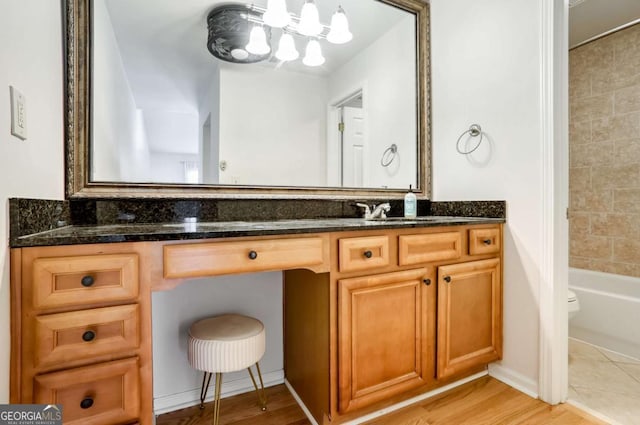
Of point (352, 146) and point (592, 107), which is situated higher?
point (592, 107)

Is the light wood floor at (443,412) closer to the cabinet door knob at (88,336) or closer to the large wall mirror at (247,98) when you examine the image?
the cabinet door knob at (88,336)

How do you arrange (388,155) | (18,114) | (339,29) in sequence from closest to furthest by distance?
(18,114)
(339,29)
(388,155)

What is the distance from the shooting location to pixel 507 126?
5.47 ft

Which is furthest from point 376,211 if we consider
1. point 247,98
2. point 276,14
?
point 276,14

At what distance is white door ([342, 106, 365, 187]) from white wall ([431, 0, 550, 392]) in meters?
0.55

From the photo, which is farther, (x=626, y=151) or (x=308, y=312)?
(x=626, y=151)

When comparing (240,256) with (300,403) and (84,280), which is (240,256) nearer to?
(84,280)

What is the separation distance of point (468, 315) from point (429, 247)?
0.44 meters

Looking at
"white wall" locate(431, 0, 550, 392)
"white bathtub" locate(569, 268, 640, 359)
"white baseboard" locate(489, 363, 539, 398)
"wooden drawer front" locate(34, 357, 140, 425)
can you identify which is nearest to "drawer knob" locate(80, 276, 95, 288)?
"wooden drawer front" locate(34, 357, 140, 425)

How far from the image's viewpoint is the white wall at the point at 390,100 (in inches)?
78.2

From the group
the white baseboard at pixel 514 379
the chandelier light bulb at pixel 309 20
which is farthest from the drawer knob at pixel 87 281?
the white baseboard at pixel 514 379

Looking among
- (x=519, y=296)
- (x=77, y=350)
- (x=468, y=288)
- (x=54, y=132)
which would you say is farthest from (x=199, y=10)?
(x=519, y=296)

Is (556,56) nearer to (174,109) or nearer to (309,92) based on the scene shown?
(309,92)

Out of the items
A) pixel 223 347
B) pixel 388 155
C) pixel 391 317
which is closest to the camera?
pixel 223 347
